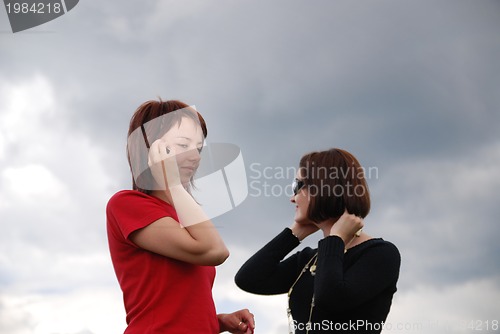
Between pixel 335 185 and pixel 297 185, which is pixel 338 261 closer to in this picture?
pixel 335 185

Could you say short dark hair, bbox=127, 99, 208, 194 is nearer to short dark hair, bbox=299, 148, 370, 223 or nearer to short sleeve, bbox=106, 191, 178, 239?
short sleeve, bbox=106, 191, 178, 239

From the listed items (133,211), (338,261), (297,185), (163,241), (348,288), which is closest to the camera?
(163,241)

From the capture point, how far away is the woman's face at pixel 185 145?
10.5 feet

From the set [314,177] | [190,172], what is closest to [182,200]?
[190,172]

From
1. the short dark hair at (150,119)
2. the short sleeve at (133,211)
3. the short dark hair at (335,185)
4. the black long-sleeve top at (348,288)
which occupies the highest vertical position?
the short dark hair at (150,119)

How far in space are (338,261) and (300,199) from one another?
60 centimetres

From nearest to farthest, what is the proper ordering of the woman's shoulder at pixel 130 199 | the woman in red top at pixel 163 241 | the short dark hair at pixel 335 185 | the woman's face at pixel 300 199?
the woman in red top at pixel 163 241 < the woman's shoulder at pixel 130 199 < the short dark hair at pixel 335 185 < the woman's face at pixel 300 199

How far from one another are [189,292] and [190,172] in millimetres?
691

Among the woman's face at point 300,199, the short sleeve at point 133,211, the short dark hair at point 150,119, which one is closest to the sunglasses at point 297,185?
the woman's face at point 300,199

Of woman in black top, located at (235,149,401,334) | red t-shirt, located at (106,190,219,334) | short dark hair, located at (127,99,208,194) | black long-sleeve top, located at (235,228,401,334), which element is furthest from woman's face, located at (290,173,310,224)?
red t-shirt, located at (106,190,219,334)

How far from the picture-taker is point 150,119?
3283 mm

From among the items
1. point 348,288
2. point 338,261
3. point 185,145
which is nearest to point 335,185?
point 338,261

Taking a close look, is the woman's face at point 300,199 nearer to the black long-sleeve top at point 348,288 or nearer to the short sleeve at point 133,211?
the black long-sleeve top at point 348,288

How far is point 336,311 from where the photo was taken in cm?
356
